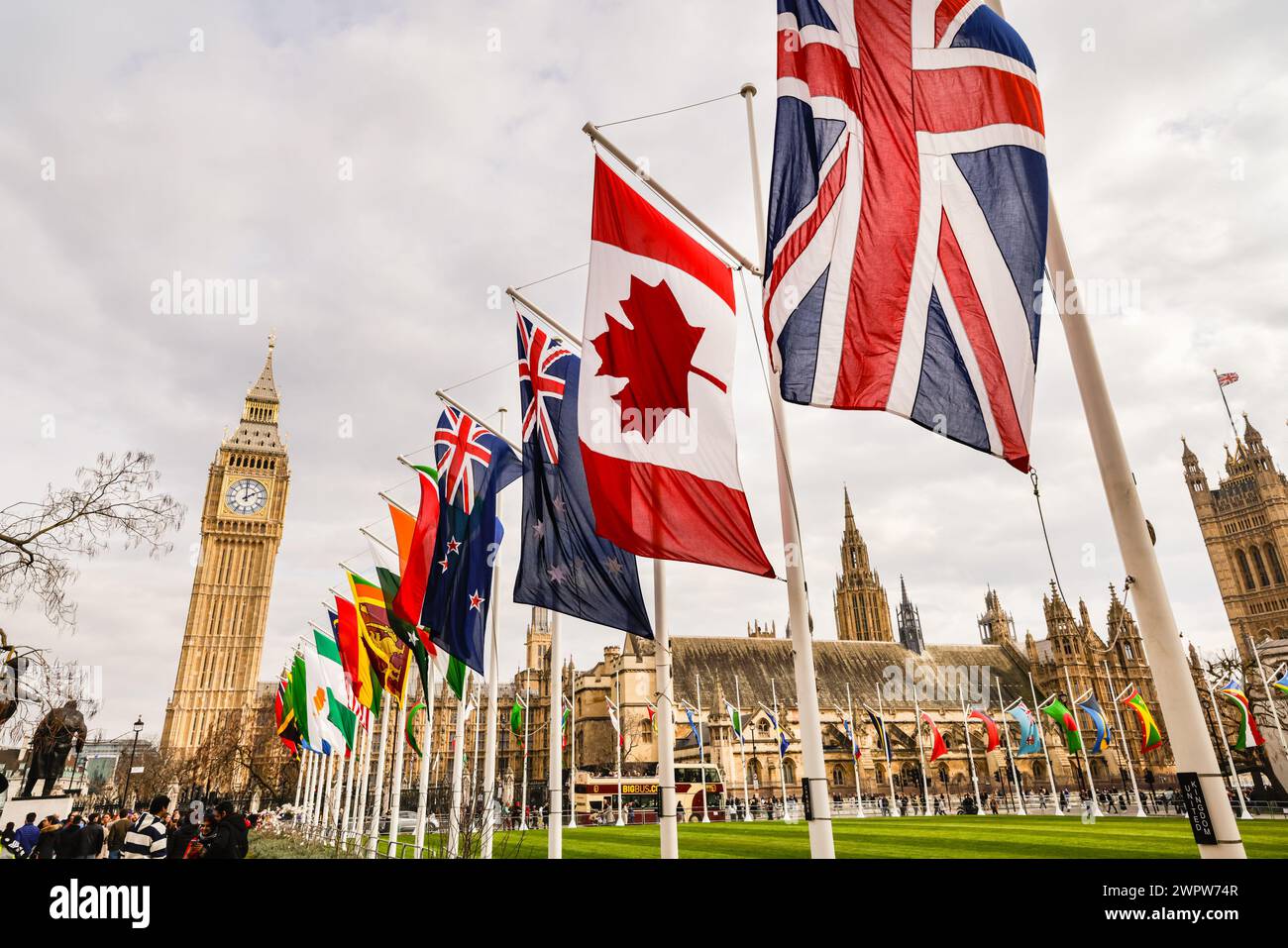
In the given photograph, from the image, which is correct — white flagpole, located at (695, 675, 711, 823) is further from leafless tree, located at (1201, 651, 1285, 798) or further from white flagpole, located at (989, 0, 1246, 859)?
white flagpole, located at (989, 0, 1246, 859)

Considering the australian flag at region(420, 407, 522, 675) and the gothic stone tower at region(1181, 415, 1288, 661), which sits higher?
the gothic stone tower at region(1181, 415, 1288, 661)

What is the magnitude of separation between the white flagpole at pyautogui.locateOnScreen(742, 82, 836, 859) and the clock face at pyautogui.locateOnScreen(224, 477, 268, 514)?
125628 mm

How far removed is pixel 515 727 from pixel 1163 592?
31179 mm

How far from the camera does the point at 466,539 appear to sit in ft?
51.9

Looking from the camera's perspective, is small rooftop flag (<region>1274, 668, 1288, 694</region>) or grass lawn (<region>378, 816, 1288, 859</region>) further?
small rooftop flag (<region>1274, 668, 1288, 694</region>)

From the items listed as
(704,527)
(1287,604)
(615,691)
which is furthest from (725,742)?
(1287,604)

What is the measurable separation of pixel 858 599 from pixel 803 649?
111208mm

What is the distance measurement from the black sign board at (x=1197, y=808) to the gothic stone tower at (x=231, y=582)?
11278 cm

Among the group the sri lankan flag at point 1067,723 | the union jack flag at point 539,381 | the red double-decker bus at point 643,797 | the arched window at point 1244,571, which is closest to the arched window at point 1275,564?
the arched window at point 1244,571

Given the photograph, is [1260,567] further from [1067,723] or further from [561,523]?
[561,523]

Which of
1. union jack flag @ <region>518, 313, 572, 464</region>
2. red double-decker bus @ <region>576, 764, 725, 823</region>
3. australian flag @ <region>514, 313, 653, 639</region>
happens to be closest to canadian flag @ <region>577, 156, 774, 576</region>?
australian flag @ <region>514, 313, 653, 639</region>

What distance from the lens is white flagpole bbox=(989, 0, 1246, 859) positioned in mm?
4812

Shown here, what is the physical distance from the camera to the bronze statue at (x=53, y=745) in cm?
2057
